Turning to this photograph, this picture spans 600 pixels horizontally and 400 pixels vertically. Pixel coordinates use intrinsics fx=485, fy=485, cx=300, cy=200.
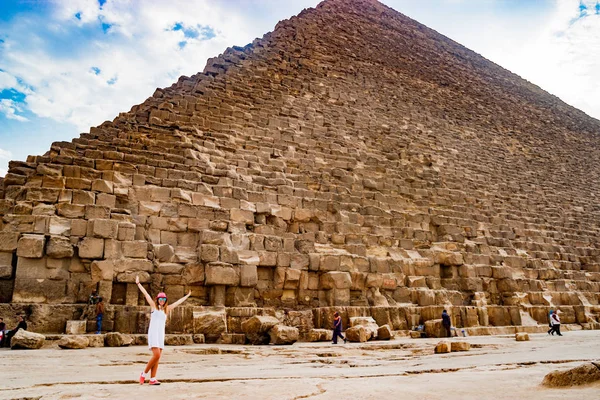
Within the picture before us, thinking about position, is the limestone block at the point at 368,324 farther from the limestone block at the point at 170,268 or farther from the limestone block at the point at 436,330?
the limestone block at the point at 170,268

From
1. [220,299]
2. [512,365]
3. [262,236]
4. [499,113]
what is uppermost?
[499,113]

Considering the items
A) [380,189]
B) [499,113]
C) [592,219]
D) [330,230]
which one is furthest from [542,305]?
[499,113]

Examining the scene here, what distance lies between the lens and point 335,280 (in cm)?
838

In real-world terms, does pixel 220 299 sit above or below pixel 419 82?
below

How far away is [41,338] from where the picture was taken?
5.70 m

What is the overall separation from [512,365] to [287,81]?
34.3ft

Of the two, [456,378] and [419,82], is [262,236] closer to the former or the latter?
[456,378]

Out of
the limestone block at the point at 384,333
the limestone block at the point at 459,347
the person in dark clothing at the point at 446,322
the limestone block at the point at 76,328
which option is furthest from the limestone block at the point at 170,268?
the person in dark clothing at the point at 446,322

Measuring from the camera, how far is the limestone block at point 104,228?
23.2 ft

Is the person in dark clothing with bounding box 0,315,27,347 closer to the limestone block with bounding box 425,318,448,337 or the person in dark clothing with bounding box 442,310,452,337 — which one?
the limestone block with bounding box 425,318,448,337

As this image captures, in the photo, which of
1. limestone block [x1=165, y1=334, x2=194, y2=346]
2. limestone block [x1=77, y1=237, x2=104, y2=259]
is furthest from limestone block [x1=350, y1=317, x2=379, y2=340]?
limestone block [x1=77, y1=237, x2=104, y2=259]

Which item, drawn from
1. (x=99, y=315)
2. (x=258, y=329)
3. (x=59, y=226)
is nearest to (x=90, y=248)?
(x=59, y=226)

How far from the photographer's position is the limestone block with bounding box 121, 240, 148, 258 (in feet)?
23.6

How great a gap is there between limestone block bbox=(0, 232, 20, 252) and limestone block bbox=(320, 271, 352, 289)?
4709 millimetres
